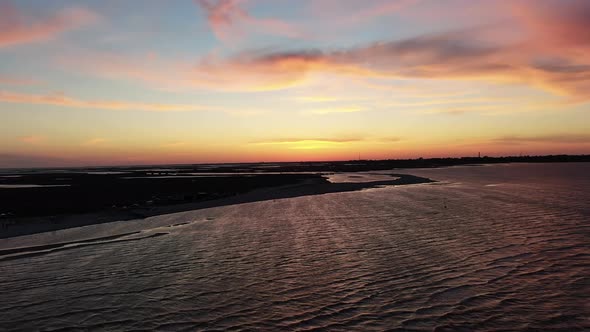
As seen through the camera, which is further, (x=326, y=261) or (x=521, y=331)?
(x=326, y=261)

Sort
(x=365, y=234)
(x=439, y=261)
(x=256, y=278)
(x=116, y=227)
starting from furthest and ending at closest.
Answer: (x=116, y=227), (x=365, y=234), (x=439, y=261), (x=256, y=278)

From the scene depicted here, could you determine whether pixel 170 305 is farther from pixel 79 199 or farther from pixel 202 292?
pixel 79 199

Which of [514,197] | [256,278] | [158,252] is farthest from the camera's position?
[514,197]

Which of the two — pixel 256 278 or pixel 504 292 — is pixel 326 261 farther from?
pixel 504 292

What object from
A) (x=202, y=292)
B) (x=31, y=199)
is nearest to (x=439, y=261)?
(x=202, y=292)

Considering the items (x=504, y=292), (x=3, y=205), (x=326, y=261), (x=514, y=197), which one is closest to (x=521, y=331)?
(x=504, y=292)

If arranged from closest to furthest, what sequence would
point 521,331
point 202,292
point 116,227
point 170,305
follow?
point 521,331
point 170,305
point 202,292
point 116,227
